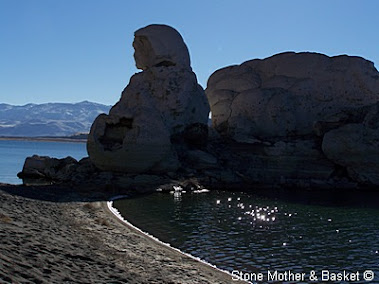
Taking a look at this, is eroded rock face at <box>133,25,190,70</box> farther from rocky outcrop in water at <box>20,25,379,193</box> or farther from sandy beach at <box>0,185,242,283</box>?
sandy beach at <box>0,185,242,283</box>

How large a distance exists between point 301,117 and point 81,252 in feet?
77.8

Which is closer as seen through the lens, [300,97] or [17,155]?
[300,97]

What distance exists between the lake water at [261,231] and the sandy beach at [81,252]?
0.98 meters

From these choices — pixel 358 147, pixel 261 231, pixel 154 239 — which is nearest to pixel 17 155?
pixel 358 147

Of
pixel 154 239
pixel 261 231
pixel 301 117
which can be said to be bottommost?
pixel 154 239

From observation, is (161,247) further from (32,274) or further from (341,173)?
(341,173)

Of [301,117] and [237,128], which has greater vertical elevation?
[301,117]

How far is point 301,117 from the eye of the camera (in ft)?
101

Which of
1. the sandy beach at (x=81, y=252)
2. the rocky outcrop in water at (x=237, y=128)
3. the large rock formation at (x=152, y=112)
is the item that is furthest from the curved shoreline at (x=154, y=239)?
the rocky outcrop in water at (x=237, y=128)

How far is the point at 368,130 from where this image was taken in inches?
1008

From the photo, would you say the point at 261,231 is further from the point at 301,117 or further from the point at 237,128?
the point at 301,117

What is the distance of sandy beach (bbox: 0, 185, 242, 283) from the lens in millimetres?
7043

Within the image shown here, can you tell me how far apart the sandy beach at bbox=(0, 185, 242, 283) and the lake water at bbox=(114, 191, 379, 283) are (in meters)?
0.98

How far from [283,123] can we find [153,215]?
15.6m
